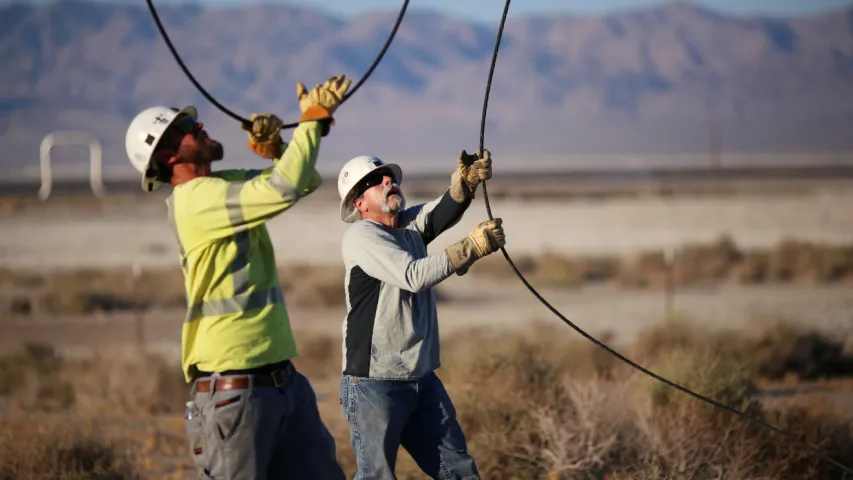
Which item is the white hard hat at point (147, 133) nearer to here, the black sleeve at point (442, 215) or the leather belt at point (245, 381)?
the leather belt at point (245, 381)

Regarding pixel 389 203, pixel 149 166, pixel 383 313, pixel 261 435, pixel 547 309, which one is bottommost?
pixel 547 309

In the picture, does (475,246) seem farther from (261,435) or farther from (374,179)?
(261,435)

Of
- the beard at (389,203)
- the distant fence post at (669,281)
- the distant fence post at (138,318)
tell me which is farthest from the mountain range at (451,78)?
the beard at (389,203)

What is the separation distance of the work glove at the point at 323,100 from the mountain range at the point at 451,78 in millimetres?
96682

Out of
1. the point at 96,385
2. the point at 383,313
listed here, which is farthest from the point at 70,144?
the point at 383,313

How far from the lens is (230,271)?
5.00 m

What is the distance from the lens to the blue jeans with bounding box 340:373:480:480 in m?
5.50

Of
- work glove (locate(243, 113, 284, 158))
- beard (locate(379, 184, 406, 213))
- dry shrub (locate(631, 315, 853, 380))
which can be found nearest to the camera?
work glove (locate(243, 113, 284, 158))

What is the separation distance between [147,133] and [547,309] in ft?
48.7

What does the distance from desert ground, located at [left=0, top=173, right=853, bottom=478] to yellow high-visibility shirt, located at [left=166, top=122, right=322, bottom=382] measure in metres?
2.70

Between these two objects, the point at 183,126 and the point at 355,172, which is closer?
the point at 183,126

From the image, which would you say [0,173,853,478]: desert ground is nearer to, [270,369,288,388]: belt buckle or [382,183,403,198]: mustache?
[382,183,403,198]: mustache

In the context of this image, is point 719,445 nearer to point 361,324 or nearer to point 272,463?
point 361,324

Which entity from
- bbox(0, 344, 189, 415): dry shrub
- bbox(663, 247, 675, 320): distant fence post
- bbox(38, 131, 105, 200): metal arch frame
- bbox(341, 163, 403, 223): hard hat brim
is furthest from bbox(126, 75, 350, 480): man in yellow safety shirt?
bbox(38, 131, 105, 200): metal arch frame
